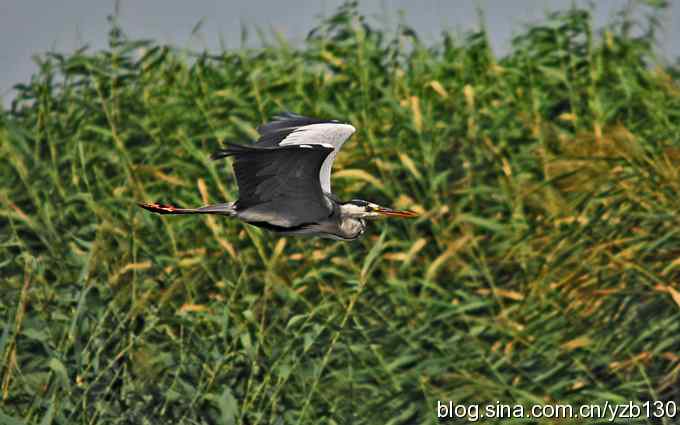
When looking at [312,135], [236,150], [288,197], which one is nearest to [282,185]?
[288,197]

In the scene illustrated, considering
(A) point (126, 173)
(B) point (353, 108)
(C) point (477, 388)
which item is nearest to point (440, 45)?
(B) point (353, 108)

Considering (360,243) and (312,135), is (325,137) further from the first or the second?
(360,243)

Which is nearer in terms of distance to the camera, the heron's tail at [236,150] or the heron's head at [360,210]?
the heron's tail at [236,150]

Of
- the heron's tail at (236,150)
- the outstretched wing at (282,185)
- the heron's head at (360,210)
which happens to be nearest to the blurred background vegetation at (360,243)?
the heron's head at (360,210)

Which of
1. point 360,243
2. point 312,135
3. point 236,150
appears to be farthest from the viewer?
point 360,243

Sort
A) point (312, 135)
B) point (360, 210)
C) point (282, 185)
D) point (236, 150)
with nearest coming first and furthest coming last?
point (236, 150)
point (282, 185)
point (360, 210)
point (312, 135)

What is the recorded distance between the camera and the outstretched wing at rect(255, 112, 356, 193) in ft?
20.7

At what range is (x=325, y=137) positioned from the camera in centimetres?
644

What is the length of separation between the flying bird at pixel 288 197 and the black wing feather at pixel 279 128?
0.02 m

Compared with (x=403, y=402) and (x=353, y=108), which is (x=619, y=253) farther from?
(x=353, y=108)

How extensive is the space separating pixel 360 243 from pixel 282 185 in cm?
297

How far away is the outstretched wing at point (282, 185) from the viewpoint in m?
5.47

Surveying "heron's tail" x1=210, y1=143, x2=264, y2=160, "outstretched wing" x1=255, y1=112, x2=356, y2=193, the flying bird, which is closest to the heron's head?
the flying bird

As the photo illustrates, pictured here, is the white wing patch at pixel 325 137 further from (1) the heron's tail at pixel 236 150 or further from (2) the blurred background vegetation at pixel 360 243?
(1) the heron's tail at pixel 236 150
